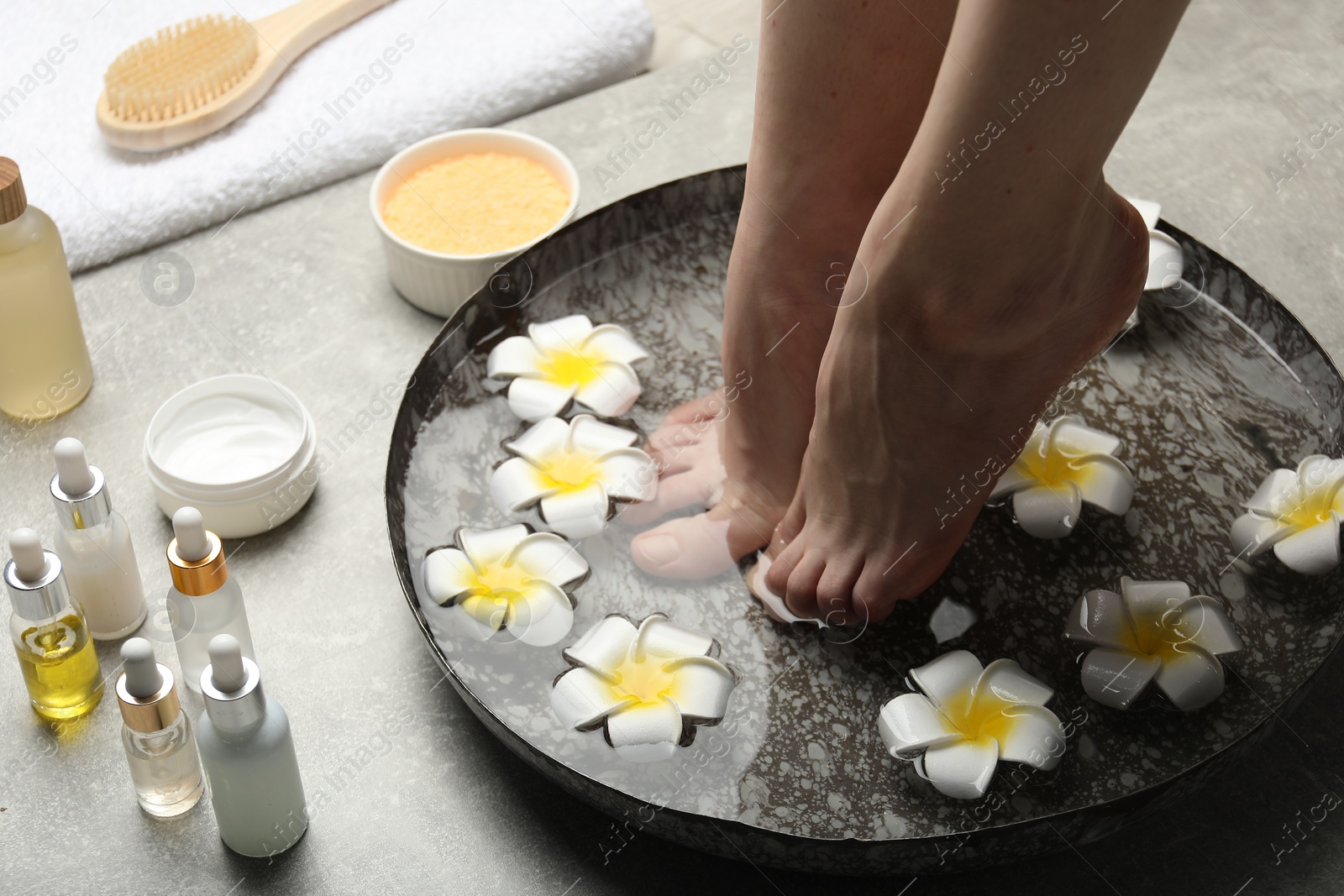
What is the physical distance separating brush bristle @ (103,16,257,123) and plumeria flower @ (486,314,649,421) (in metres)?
0.55

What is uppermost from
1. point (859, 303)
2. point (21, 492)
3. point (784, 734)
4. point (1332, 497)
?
point (859, 303)

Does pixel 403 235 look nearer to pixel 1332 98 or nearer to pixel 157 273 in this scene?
pixel 157 273

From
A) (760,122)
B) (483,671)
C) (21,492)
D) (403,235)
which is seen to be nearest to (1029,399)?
(760,122)

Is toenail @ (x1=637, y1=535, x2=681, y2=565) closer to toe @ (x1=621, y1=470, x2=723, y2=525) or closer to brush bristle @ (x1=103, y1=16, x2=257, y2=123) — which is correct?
toe @ (x1=621, y1=470, x2=723, y2=525)

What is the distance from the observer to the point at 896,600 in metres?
0.83

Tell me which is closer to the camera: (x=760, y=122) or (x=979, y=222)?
(x=979, y=222)

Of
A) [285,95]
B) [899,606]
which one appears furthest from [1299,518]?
[285,95]

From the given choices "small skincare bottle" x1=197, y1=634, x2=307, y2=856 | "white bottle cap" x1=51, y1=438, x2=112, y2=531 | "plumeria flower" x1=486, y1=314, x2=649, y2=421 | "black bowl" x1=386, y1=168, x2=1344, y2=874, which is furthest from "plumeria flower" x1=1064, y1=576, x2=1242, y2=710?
"white bottle cap" x1=51, y1=438, x2=112, y2=531

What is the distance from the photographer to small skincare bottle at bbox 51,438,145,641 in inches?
30.2

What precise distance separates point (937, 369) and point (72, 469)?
1.76ft

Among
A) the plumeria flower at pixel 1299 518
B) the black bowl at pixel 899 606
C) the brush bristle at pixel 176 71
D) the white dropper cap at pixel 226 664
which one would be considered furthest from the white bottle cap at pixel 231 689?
the brush bristle at pixel 176 71

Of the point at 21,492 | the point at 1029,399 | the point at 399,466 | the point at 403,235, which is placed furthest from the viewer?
the point at 403,235

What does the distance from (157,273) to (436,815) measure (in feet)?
2.11

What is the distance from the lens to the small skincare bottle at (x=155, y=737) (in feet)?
2.22
